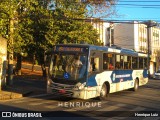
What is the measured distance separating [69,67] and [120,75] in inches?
192

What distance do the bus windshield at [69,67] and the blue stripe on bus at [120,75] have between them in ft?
10.2

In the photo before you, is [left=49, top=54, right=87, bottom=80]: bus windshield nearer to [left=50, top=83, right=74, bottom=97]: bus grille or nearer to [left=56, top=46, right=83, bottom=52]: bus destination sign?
[left=56, top=46, right=83, bottom=52]: bus destination sign

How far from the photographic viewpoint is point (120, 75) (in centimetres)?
1975

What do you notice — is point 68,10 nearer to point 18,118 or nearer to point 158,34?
point 18,118

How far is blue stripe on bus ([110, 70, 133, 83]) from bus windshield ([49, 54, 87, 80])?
3105 millimetres

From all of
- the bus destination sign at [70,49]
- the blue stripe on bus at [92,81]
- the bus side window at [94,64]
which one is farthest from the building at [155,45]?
the bus destination sign at [70,49]

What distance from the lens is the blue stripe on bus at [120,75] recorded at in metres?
18.8

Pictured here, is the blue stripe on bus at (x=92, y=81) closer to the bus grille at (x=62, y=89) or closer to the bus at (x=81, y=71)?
the bus at (x=81, y=71)

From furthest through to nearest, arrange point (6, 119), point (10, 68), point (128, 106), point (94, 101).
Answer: point (10, 68) < point (94, 101) < point (128, 106) < point (6, 119)

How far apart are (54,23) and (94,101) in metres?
12.6

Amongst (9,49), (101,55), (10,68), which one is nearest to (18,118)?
(101,55)

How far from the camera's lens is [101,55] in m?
17.1

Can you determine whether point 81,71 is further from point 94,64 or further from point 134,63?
point 134,63

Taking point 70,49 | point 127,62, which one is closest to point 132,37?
point 127,62
